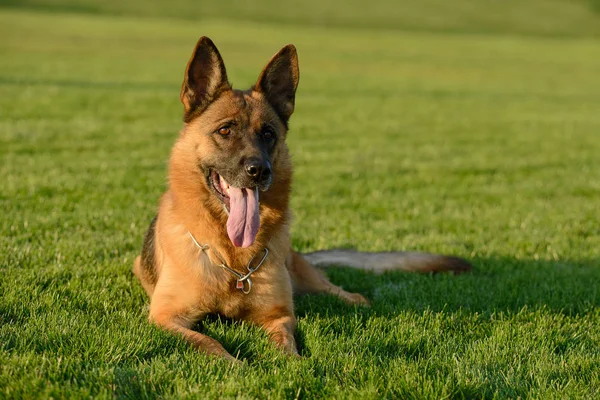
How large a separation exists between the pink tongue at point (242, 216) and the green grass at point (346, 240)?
2.18 ft

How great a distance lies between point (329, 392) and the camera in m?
4.07

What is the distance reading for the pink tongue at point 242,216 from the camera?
5363 millimetres

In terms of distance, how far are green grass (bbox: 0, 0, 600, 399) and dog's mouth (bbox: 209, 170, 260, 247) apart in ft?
2.16

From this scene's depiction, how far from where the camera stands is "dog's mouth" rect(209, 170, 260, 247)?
5.36 meters

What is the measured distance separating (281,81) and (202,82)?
67 cm

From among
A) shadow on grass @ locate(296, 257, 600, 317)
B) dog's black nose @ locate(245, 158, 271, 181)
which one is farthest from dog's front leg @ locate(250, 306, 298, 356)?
dog's black nose @ locate(245, 158, 271, 181)

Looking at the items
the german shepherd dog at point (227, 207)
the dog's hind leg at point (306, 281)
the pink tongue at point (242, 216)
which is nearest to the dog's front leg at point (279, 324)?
the german shepherd dog at point (227, 207)

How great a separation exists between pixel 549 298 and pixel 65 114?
13.3 m

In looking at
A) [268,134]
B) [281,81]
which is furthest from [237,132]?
[281,81]

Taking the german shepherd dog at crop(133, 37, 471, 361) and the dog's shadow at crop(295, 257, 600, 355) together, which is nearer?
the german shepherd dog at crop(133, 37, 471, 361)

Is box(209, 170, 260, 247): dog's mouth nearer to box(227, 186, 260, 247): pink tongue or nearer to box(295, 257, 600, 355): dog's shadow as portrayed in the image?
box(227, 186, 260, 247): pink tongue

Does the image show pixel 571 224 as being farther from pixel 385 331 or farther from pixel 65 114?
pixel 65 114

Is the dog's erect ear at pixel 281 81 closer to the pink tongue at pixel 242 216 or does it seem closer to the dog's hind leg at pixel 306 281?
the pink tongue at pixel 242 216

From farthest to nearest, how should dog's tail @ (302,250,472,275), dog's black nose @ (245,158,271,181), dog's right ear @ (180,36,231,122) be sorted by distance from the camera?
dog's tail @ (302,250,472,275) < dog's right ear @ (180,36,231,122) < dog's black nose @ (245,158,271,181)
